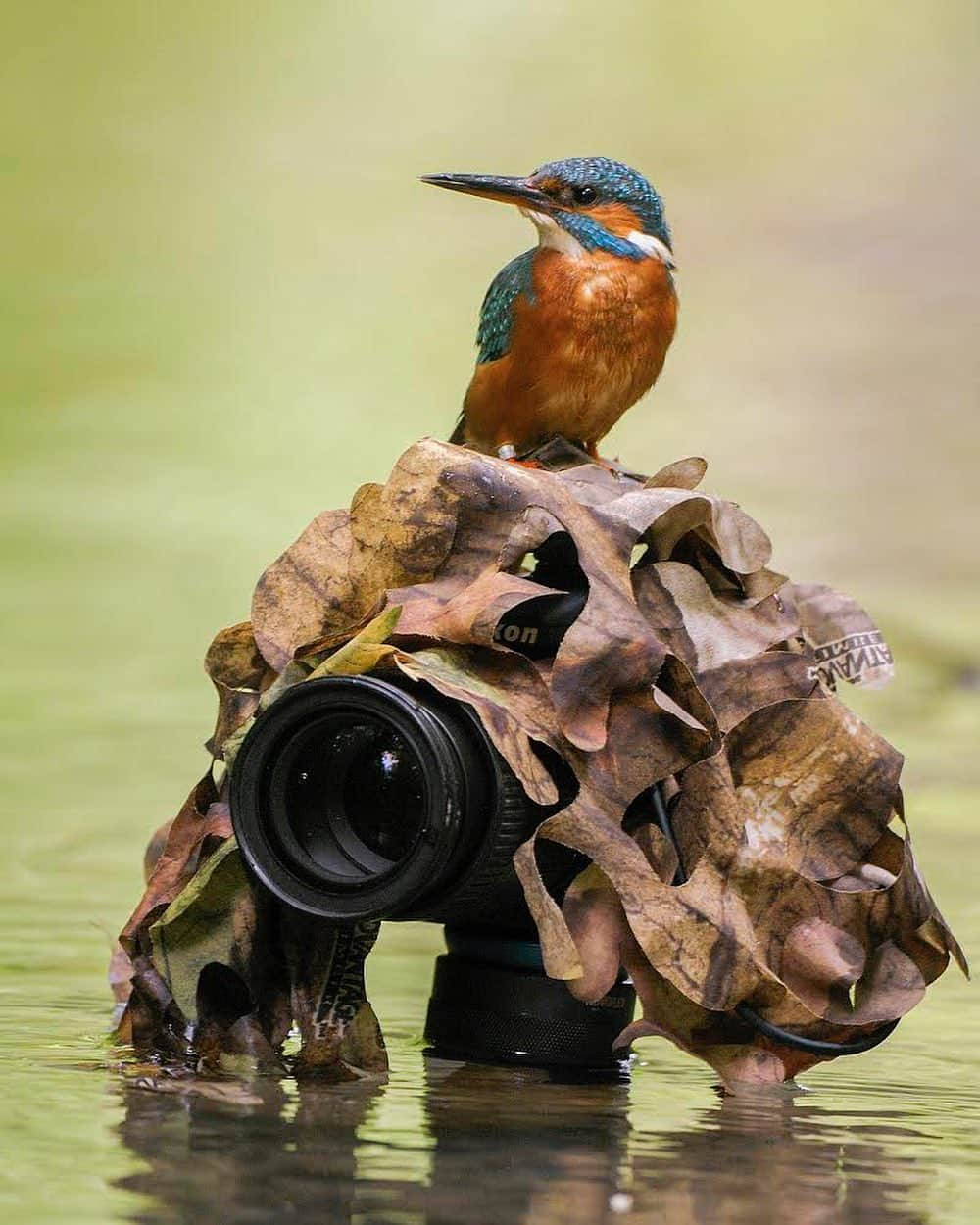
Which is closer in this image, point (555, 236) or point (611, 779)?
point (611, 779)

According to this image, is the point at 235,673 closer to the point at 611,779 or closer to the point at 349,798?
the point at 349,798

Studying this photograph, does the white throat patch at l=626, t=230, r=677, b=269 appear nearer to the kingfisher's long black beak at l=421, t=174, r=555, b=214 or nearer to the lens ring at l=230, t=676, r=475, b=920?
the kingfisher's long black beak at l=421, t=174, r=555, b=214

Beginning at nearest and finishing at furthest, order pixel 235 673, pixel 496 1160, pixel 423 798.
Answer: pixel 496 1160, pixel 423 798, pixel 235 673

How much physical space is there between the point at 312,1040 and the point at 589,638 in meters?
0.33

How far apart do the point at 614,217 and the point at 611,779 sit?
59 centimetres

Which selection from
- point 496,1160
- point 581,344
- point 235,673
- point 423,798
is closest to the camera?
point 496,1160

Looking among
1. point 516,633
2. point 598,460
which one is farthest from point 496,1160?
point 598,460

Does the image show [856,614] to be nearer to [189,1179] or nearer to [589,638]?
[589,638]

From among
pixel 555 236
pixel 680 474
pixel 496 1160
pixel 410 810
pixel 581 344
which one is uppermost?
pixel 555 236

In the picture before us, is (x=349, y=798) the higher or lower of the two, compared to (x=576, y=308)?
lower

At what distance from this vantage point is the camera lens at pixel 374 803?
3.41 ft

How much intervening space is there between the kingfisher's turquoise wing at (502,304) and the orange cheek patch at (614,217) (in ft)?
0.22

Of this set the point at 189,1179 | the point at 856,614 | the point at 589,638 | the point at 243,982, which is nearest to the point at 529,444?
the point at 856,614

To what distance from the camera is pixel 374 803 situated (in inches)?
44.5
